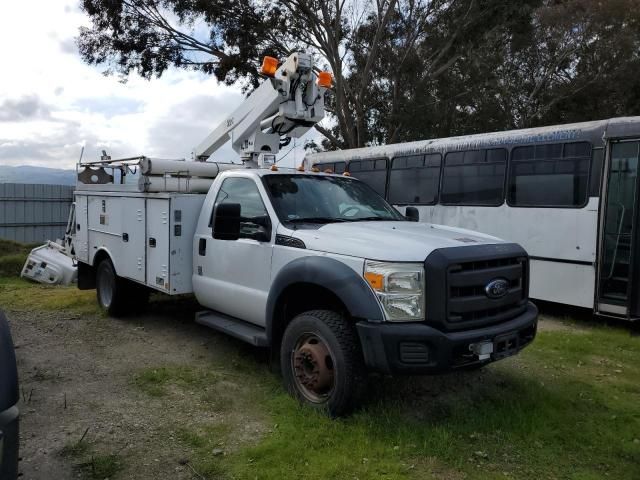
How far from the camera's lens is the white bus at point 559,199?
24.8 ft

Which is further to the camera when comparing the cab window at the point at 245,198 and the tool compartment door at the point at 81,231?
the tool compartment door at the point at 81,231

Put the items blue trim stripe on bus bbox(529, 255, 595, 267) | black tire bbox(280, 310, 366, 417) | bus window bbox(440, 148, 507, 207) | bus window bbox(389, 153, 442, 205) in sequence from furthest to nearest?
bus window bbox(389, 153, 442, 205) → bus window bbox(440, 148, 507, 207) → blue trim stripe on bus bbox(529, 255, 595, 267) → black tire bbox(280, 310, 366, 417)

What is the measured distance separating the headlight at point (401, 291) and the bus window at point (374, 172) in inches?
292

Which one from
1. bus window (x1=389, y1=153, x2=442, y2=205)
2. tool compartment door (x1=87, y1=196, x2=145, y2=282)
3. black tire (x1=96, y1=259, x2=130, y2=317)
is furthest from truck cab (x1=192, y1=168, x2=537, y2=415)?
bus window (x1=389, y1=153, x2=442, y2=205)

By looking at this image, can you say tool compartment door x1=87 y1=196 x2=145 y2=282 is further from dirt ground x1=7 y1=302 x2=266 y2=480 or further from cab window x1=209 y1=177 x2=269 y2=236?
cab window x1=209 y1=177 x2=269 y2=236

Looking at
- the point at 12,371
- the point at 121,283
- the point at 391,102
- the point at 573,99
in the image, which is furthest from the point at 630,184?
the point at 573,99

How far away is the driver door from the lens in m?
4.99

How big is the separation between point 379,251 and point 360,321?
518mm

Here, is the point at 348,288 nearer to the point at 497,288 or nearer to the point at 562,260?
the point at 497,288

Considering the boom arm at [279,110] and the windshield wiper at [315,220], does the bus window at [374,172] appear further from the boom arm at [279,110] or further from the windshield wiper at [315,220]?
the windshield wiper at [315,220]

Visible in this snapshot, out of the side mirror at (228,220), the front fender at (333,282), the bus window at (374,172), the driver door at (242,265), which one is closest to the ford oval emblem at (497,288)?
the front fender at (333,282)

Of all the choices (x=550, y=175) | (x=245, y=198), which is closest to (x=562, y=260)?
(x=550, y=175)

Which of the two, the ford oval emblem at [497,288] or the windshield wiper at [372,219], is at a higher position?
the windshield wiper at [372,219]

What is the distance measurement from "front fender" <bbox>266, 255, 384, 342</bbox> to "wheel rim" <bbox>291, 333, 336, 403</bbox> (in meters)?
0.42
